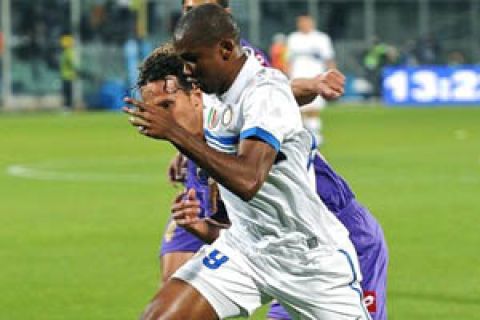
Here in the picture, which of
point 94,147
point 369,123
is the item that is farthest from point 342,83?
point 369,123

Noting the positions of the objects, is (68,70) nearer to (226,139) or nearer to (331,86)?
(331,86)

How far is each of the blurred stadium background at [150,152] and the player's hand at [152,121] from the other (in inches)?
189

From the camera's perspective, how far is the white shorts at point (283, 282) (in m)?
6.61

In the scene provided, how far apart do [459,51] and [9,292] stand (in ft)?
152

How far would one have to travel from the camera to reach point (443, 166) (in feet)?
73.4

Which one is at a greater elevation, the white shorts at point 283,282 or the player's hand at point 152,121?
the player's hand at point 152,121

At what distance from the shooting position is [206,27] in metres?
6.19

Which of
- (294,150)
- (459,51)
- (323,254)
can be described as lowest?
(459,51)

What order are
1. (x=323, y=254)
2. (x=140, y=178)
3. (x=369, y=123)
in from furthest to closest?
(x=369, y=123) → (x=140, y=178) → (x=323, y=254)

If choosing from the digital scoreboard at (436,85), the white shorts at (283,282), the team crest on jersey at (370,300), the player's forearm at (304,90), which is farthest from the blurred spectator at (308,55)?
the white shorts at (283,282)

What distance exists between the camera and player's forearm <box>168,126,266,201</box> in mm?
5844

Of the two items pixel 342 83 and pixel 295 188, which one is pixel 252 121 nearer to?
pixel 295 188

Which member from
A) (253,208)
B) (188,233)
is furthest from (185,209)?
(188,233)

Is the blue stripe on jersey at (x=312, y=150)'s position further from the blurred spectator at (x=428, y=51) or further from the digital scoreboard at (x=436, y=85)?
the blurred spectator at (x=428, y=51)
